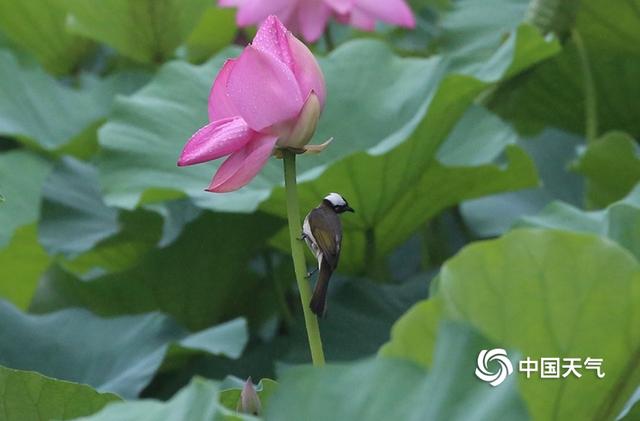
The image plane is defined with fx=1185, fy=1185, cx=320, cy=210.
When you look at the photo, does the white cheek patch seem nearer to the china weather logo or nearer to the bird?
the bird

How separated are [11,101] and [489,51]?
0.68m

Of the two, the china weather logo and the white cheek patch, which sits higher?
the white cheek patch

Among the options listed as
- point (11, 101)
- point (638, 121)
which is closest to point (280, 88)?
point (11, 101)

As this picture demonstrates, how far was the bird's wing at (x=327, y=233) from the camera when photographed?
1.99ft

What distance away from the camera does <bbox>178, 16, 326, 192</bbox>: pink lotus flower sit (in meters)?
0.63

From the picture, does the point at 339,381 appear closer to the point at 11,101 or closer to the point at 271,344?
the point at 271,344

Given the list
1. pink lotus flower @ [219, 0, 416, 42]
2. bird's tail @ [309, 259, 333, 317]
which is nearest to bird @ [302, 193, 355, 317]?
bird's tail @ [309, 259, 333, 317]

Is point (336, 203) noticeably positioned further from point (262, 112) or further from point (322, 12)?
point (322, 12)

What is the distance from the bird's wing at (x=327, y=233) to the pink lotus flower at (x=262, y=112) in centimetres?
4

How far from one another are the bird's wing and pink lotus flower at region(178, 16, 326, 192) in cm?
4

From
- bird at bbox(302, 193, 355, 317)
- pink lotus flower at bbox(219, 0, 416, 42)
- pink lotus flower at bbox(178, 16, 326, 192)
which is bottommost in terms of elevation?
pink lotus flower at bbox(219, 0, 416, 42)

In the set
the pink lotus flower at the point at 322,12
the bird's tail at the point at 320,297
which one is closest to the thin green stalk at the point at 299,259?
the bird's tail at the point at 320,297

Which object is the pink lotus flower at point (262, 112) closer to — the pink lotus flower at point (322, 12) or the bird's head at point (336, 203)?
the bird's head at point (336, 203)

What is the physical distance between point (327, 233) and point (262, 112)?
0.24ft
